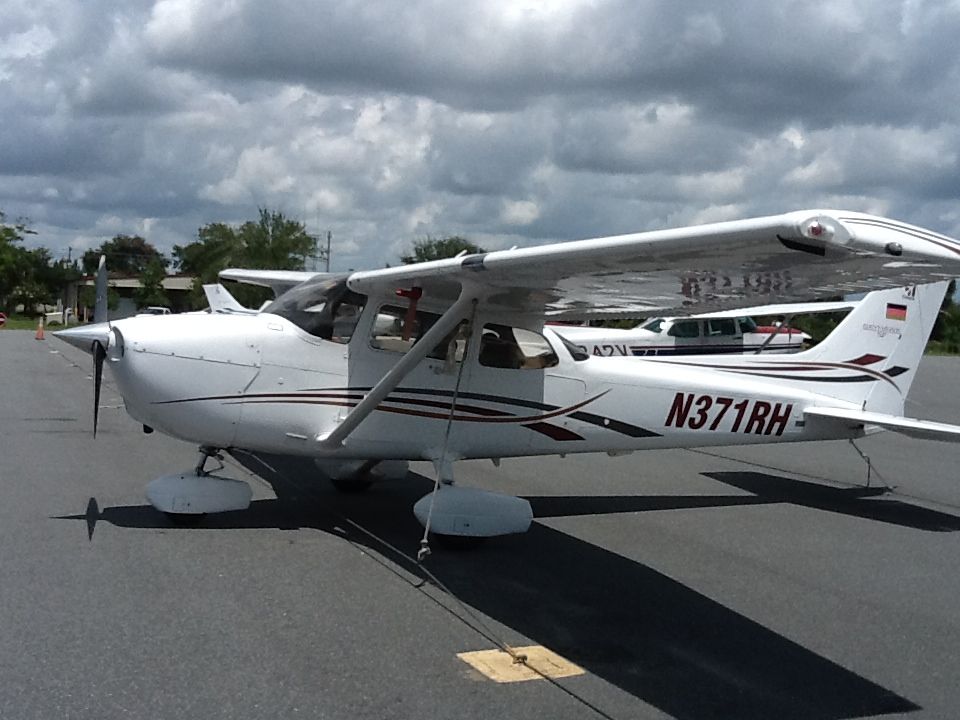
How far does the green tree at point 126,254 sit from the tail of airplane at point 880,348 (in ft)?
404

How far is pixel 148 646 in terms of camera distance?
187 inches

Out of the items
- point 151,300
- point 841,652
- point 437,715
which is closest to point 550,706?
point 437,715

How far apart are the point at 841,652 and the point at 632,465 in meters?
6.52

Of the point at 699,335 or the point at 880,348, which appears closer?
the point at 880,348

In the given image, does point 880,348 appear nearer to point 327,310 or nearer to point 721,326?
point 327,310

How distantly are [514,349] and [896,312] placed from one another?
4.51 metres

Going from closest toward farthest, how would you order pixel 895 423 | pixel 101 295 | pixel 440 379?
pixel 440 379 → pixel 101 295 → pixel 895 423

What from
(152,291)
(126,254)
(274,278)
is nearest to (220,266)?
(152,291)

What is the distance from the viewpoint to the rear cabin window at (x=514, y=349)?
25.9 feet

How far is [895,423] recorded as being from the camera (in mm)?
8930

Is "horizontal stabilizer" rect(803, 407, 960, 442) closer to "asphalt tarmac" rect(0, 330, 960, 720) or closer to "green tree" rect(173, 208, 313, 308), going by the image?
"asphalt tarmac" rect(0, 330, 960, 720)

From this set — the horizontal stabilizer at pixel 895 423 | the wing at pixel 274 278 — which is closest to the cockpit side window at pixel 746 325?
the wing at pixel 274 278

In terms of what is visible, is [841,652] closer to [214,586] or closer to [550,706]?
[550,706]

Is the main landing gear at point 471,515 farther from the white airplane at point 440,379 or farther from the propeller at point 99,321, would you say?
the propeller at point 99,321
